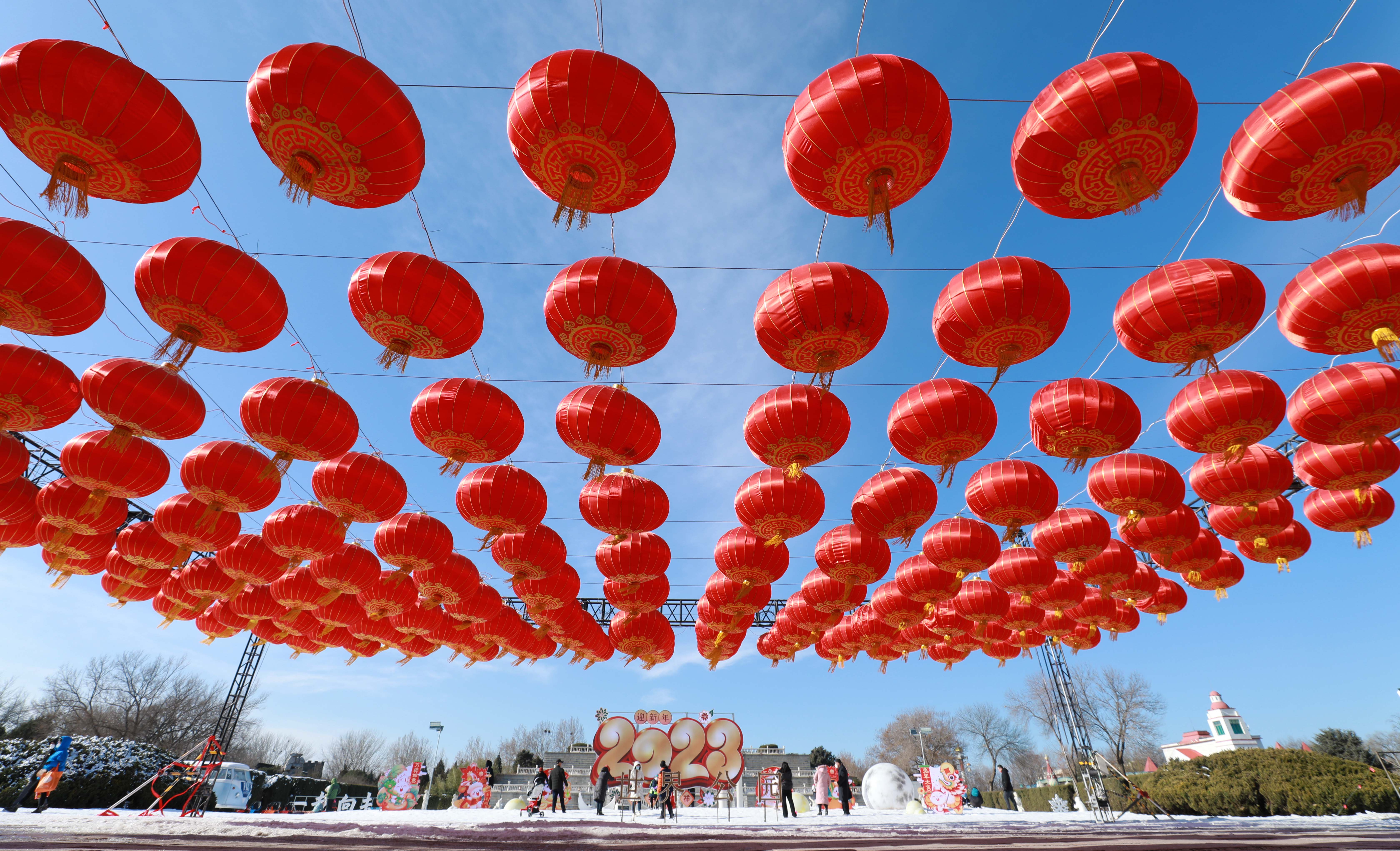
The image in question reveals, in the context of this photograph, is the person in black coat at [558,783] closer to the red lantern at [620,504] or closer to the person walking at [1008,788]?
the red lantern at [620,504]

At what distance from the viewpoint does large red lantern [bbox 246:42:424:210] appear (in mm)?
3596

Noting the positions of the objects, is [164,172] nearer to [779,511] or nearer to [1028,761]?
[779,511]

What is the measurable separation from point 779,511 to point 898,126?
4879 millimetres

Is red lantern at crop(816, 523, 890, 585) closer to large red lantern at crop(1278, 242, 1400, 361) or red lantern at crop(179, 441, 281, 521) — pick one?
large red lantern at crop(1278, 242, 1400, 361)

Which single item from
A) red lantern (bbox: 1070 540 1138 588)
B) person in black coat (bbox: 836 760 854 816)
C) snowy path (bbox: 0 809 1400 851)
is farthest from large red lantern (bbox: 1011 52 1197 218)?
person in black coat (bbox: 836 760 854 816)

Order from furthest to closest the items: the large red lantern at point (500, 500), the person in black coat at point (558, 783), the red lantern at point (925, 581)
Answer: the person in black coat at point (558, 783)
the red lantern at point (925, 581)
the large red lantern at point (500, 500)

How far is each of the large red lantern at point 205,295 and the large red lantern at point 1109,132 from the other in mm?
5907

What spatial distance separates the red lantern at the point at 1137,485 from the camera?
7.16m

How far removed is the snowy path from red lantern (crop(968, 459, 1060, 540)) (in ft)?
10.9

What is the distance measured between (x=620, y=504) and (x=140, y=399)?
16.4ft

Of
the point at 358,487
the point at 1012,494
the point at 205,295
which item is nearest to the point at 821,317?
the point at 1012,494

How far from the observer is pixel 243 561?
919 centimetres

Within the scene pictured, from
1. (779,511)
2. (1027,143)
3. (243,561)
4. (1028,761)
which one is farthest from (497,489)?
(1028,761)

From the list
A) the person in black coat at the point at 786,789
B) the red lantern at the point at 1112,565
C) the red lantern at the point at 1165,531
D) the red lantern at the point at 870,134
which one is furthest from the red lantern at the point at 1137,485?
the person in black coat at the point at 786,789
